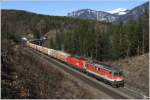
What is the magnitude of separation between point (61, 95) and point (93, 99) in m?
5.08

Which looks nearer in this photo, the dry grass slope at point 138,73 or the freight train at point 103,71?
the dry grass slope at point 138,73

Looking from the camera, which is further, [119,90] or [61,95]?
[119,90]

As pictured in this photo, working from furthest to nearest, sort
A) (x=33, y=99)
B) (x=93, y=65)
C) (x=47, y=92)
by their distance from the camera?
(x=93, y=65), (x=47, y=92), (x=33, y=99)

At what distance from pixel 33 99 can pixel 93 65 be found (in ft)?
89.3

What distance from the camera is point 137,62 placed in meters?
65.1

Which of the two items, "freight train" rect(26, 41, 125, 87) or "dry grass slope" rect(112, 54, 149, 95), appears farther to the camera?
"freight train" rect(26, 41, 125, 87)

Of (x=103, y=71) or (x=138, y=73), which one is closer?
(x=103, y=71)

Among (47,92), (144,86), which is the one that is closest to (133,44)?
(144,86)

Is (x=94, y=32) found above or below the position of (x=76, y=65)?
above

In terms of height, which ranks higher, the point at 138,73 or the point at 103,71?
the point at 103,71

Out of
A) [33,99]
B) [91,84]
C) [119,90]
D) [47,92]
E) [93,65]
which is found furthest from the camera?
[93,65]

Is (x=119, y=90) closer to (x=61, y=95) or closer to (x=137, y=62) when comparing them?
(x=61, y=95)

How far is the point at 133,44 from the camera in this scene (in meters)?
88.9

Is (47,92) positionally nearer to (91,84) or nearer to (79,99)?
(79,99)
